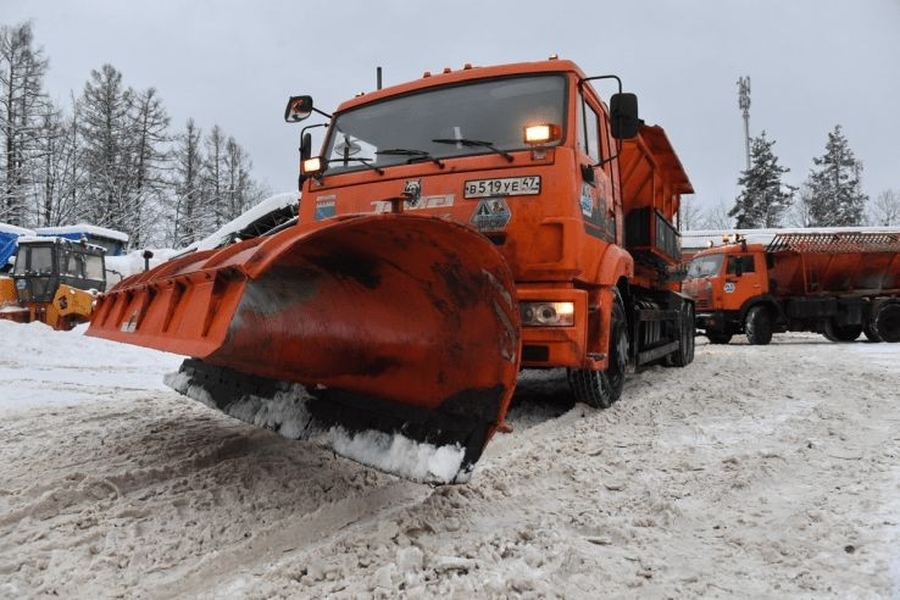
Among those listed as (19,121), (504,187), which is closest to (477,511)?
(504,187)

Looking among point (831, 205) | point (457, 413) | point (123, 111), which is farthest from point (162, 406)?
point (831, 205)

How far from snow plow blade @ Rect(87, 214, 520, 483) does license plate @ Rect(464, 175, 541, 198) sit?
1368 mm

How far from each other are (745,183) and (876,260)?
3005 cm

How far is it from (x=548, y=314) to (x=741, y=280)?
37.4ft

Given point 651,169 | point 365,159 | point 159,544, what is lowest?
point 159,544

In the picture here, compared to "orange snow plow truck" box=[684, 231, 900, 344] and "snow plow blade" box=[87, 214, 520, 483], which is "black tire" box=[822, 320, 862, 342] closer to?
"orange snow plow truck" box=[684, 231, 900, 344]

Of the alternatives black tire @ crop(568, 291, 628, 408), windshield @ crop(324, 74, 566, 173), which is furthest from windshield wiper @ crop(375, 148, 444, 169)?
black tire @ crop(568, 291, 628, 408)

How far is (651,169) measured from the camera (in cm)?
664

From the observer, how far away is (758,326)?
44.1 feet

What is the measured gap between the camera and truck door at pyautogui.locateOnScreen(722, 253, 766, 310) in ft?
44.4

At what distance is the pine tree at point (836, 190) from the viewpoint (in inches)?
1759

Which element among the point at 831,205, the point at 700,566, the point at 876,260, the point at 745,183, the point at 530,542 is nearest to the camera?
the point at 700,566

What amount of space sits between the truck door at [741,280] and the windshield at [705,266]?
26 centimetres

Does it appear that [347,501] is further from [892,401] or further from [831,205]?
[831,205]
